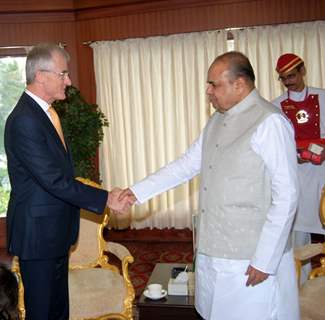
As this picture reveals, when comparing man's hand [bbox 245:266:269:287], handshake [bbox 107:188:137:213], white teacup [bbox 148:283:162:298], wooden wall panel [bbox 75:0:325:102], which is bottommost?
white teacup [bbox 148:283:162:298]

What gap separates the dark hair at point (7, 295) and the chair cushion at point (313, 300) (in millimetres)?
1567

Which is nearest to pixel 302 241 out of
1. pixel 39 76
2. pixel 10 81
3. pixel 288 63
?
pixel 288 63

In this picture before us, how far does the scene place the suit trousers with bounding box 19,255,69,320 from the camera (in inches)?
93.3

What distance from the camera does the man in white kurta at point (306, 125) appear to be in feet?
10.8

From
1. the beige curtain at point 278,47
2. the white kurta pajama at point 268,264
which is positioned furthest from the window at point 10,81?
the white kurta pajama at point 268,264

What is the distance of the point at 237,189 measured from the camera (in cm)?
199

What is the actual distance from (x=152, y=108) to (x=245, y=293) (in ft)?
12.0

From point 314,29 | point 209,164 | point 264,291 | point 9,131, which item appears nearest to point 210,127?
point 209,164

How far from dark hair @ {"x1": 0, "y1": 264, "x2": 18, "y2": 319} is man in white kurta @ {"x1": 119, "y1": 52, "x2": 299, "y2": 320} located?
87cm

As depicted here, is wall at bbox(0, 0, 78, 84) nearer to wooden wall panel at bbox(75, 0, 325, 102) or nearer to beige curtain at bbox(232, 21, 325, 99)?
wooden wall panel at bbox(75, 0, 325, 102)

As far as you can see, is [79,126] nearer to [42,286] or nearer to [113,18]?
[113,18]

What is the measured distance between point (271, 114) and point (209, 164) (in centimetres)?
38

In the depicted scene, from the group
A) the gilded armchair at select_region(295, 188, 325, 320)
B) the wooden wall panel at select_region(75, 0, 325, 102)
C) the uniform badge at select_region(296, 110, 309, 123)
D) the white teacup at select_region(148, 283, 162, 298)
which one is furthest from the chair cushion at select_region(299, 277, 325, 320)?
the wooden wall panel at select_region(75, 0, 325, 102)

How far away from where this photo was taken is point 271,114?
1.94 metres
